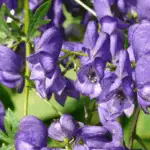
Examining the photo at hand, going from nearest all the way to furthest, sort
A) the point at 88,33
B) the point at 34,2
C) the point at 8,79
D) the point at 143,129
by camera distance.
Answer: the point at 88,33 < the point at 8,79 < the point at 34,2 < the point at 143,129

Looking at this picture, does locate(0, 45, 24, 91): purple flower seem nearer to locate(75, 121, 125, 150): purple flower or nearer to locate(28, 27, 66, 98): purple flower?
locate(28, 27, 66, 98): purple flower

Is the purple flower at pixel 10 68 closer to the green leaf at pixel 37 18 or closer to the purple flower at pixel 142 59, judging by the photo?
the green leaf at pixel 37 18

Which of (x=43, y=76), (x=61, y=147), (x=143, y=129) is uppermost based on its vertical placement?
(x=43, y=76)

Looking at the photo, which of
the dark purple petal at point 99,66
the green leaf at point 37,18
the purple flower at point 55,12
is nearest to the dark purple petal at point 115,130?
the dark purple petal at point 99,66

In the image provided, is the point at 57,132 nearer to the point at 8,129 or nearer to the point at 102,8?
the point at 8,129

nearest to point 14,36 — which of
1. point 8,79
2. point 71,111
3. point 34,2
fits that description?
point 8,79

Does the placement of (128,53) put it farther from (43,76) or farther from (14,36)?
(14,36)

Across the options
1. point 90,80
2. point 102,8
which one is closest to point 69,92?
point 90,80
